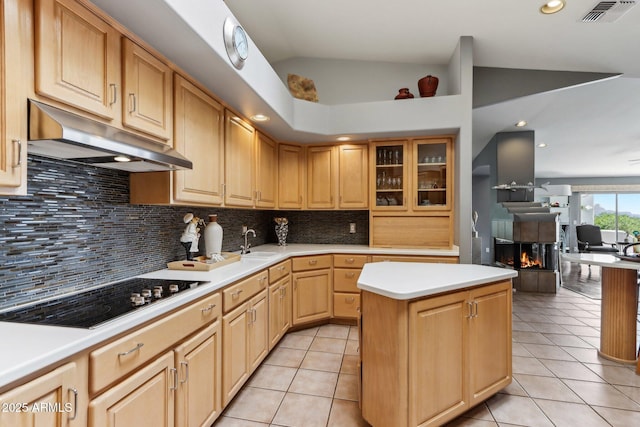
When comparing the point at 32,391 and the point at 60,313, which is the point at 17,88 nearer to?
the point at 60,313

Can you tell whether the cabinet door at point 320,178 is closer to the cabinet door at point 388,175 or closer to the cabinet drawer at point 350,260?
the cabinet door at point 388,175

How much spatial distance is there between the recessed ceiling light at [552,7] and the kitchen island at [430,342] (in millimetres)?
2232

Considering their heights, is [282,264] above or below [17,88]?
below

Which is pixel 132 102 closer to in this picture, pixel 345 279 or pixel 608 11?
pixel 345 279

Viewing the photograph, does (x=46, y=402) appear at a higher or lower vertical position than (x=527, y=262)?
higher

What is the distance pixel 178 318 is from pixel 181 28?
147 centimetres

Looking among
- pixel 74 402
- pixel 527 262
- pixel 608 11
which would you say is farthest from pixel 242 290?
pixel 527 262

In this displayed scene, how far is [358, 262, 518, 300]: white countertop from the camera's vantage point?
5.17ft

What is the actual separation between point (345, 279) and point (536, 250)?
378 centimetres

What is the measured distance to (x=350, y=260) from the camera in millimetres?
3395

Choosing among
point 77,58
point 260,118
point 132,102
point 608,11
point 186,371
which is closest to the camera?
point 77,58

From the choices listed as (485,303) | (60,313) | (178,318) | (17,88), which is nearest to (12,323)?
(60,313)

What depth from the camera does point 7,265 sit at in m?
1.30

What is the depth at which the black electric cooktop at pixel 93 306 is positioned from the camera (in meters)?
1.15
